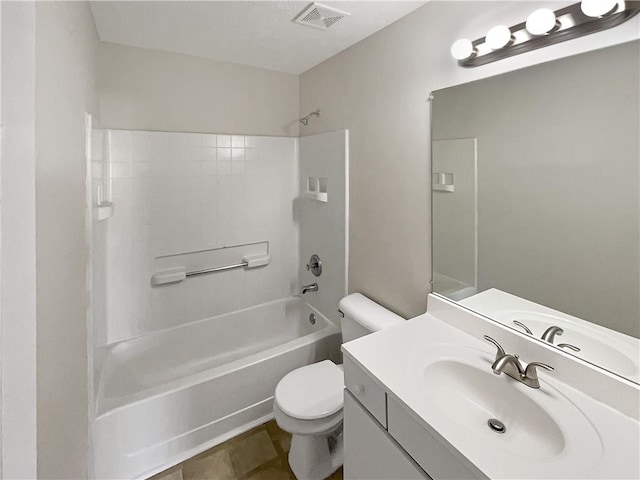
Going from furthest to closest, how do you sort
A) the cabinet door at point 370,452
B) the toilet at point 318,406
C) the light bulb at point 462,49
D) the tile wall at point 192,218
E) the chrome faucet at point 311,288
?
the chrome faucet at point 311,288, the tile wall at point 192,218, the toilet at point 318,406, the light bulb at point 462,49, the cabinet door at point 370,452

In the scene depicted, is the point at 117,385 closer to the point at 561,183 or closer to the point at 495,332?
the point at 495,332

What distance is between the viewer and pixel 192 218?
89.2 inches

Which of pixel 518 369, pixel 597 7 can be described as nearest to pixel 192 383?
pixel 518 369

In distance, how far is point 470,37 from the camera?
1241mm

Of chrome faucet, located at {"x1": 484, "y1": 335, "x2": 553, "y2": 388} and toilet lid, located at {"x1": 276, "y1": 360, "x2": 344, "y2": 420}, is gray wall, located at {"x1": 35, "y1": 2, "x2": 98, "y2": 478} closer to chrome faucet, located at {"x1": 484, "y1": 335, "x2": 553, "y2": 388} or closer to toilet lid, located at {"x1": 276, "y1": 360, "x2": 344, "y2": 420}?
toilet lid, located at {"x1": 276, "y1": 360, "x2": 344, "y2": 420}

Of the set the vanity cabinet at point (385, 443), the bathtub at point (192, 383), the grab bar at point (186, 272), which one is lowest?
A: the bathtub at point (192, 383)

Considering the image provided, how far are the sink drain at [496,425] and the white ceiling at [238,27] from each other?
1705mm

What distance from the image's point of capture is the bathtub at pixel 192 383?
61.1 inches

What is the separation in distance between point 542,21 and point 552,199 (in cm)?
57

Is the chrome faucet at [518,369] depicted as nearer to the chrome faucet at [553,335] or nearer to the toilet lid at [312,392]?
the chrome faucet at [553,335]

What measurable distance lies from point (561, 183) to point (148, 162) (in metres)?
2.24

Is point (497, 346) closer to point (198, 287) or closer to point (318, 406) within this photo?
point (318, 406)

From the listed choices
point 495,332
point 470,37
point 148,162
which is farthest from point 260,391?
point 470,37

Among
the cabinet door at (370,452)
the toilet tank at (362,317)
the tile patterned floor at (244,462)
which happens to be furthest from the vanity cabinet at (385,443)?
the tile patterned floor at (244,462)
